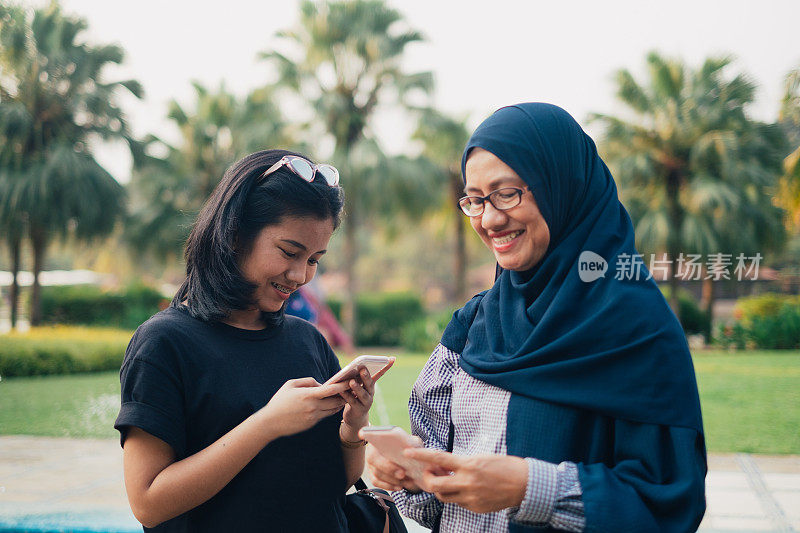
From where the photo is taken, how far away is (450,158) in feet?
60.0

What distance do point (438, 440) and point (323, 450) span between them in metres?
0.27

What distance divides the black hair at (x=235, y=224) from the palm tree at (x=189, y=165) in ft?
53.1

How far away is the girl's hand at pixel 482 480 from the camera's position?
121 centimetres

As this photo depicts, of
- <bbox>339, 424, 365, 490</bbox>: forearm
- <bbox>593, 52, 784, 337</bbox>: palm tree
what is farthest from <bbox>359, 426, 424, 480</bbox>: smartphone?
<bbox>593, 52, 784, 337</bbox>: palm tree

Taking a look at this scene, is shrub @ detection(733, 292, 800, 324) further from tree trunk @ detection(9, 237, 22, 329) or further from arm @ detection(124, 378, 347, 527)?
tree trunk @ detection(9, 237, 22, 329)

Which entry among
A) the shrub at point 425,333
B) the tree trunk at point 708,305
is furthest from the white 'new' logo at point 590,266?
the tree trunk at point 708,305

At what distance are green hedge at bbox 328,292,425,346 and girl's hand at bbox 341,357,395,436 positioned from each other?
16934 mm

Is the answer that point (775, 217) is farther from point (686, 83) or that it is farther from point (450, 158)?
point (450, 158)

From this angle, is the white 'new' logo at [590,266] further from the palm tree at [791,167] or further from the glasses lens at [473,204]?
the palm tree at [791,167]

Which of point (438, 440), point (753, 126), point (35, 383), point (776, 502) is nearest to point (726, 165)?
point (753, 126)

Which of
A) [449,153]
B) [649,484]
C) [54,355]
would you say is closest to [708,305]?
[449,153]

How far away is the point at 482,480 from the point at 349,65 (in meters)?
16.6

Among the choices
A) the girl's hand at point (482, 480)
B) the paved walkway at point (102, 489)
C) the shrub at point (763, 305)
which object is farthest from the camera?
the shrub at point (763, 305)

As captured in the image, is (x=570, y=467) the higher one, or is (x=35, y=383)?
(x=570, y=467)
